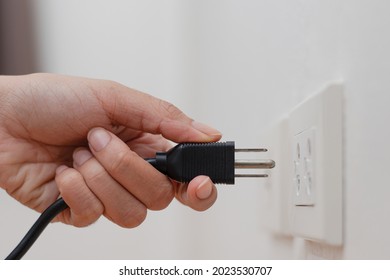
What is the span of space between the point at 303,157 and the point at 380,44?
5.6 inches

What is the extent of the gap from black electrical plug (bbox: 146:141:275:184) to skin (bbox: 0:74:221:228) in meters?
0.01

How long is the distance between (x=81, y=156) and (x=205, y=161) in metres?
0.15

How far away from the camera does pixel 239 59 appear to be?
0.71m

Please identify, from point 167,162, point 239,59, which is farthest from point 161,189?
point 239,59

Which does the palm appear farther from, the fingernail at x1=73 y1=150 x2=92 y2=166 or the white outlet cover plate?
Answer: the white outlet cover plate

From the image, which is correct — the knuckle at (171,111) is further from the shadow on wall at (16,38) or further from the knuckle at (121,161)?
the shadow on wall at (16,38)

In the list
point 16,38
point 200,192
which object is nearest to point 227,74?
point 200,192

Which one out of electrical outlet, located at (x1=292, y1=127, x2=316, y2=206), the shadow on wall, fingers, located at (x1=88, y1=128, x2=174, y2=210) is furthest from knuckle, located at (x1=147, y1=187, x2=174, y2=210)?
the shadow on wall

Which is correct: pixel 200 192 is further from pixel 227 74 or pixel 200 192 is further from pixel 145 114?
pixel 227 74

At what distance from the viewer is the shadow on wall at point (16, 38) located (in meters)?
1.06

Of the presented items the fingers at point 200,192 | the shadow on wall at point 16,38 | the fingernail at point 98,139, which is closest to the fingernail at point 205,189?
the fingers at point 200,192

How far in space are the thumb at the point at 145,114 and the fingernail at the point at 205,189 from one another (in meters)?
0.05

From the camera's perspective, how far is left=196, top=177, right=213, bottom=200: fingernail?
16.3 inches
